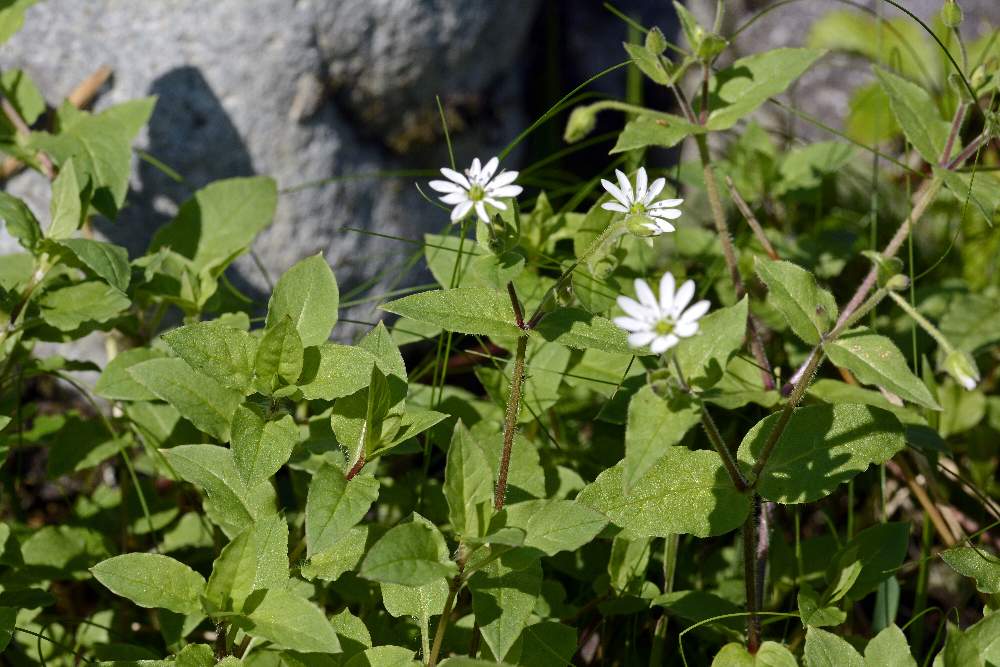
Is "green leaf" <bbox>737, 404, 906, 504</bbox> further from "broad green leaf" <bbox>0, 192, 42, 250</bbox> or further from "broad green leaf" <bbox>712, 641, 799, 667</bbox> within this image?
"broad green leaf" <bbox>0, 192, 42, 250</bbox>

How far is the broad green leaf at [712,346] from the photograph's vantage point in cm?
164

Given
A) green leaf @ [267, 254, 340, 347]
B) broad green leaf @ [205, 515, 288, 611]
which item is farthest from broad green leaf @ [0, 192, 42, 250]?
broad green leaf @ [205, 515, 288, 611]

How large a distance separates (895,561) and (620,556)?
581 millimetres

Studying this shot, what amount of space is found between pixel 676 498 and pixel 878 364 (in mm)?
444

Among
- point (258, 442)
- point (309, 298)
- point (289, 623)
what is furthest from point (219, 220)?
point (289, 623)

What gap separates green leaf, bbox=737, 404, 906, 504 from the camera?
1813mm

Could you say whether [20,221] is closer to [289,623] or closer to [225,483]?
[225,483]

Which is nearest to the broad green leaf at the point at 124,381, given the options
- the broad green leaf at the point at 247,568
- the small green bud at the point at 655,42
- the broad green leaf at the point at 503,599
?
the broad green leaf at the point at 247,568

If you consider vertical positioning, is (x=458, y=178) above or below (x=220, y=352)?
above

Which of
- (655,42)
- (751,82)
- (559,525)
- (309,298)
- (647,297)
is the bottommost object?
(559,525)

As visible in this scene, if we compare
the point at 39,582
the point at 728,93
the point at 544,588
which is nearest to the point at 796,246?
the point at 728,93

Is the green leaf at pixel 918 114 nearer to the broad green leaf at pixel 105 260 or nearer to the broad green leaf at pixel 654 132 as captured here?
the broad green leaf at pixel 654 132

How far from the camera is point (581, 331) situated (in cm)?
180

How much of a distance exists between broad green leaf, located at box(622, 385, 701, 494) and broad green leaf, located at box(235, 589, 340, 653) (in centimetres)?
55
